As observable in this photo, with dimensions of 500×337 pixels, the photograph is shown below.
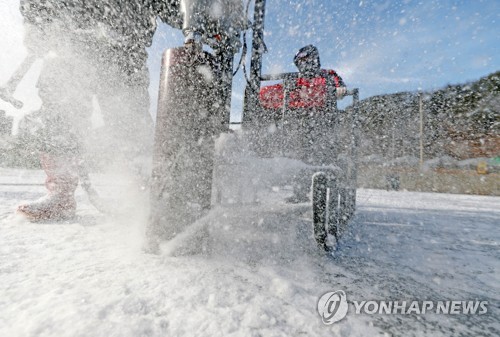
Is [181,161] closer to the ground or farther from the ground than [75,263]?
farther from the ground

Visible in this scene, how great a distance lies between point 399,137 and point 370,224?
12.8m

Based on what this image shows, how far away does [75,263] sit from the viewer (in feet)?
3.43

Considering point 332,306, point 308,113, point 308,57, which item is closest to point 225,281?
point 332,306

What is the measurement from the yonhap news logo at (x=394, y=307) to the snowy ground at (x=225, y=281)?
0.08ft

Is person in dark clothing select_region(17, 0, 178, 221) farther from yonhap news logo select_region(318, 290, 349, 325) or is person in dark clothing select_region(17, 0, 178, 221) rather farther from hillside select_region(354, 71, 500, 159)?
Answer: hillside select_region(354, 71, 500, 159)

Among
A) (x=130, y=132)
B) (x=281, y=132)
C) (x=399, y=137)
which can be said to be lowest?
(x=130, y=132)

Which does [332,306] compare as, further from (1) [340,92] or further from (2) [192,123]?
(1) [340,92]

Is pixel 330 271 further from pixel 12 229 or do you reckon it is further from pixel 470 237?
pixel 12 229

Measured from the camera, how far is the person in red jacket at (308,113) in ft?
8.94

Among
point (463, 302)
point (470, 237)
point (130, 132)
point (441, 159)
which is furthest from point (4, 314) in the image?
point (441, 159)

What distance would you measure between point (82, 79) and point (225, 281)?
Result: 5.73 ft

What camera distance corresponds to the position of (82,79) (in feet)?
6.00

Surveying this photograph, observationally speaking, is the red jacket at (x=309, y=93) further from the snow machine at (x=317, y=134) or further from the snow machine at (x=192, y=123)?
the snow machine at (x=192, y=123)

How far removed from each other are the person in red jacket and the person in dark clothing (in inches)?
59.4
